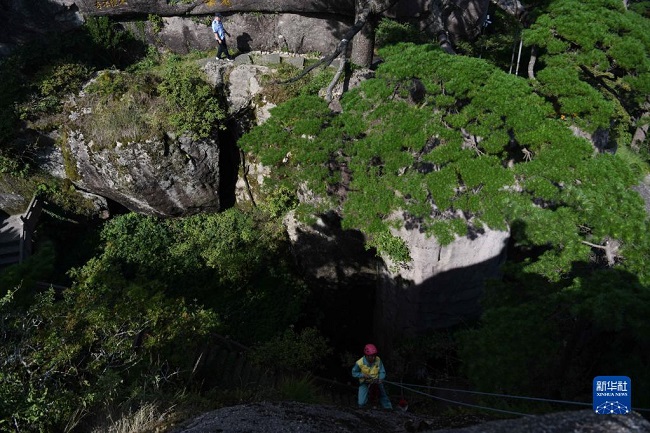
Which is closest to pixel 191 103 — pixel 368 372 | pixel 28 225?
pixel 28 225

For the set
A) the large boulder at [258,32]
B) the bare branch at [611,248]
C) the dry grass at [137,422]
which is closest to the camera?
the dry grass at [137,422]

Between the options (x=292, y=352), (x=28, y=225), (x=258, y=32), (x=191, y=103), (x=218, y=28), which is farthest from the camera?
(x=258, y=32)

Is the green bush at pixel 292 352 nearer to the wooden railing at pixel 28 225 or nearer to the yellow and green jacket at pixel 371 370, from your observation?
the yellow and green jacket at pixel 371 370

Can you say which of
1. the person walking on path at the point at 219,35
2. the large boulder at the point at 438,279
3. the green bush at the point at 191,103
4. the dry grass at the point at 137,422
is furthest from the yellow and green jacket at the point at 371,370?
the person walking on path at the point at 219,35

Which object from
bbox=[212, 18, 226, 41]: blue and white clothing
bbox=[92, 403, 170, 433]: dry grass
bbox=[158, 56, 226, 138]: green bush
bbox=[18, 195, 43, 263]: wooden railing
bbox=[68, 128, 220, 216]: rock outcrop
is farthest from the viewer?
bbox=[212, 18, 226, 41]: blue and white clothing

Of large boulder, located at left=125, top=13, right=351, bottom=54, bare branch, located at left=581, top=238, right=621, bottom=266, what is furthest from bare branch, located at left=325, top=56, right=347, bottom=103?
bare branch, located at left=581, top=238, right=621, bottom=266

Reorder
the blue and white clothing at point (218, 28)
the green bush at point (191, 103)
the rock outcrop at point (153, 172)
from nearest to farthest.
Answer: the rock outcrop at point (153, 172) → the green bush at point (191, 103) → the blue and white clothing at point (218, 28)

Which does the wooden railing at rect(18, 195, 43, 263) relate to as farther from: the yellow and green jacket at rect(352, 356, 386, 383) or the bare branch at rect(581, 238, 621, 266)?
the bare branch at rect(581, 238, 621, 266)

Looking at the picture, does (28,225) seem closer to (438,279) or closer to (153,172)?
(153,172)

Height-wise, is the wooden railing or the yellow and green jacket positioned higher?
the wooden railing

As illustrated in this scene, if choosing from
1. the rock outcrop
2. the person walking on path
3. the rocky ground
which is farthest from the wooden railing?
the rocky ground

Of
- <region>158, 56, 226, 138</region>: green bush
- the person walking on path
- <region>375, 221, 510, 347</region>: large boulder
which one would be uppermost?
the person walking on path

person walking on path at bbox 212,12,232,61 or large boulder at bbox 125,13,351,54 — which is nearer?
person walking on path at bbox 212,12,232,61

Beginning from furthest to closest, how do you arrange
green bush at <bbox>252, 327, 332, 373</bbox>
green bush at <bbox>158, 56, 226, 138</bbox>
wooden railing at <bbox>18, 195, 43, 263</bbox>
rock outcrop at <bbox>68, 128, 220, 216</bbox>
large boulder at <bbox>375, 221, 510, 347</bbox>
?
green bush at <bbox>158, 56, 226, 138</bbox> → rock outcrop at <bbox>68, 128, 220, 216</bbox> → large boulder at <bbox>375, 221, 510, 347</bbox> → wooden railing at <bbox>18, 195, 43, 263</bbox> → green bush at <bbox>252, 327, 332, 373</bbox>
